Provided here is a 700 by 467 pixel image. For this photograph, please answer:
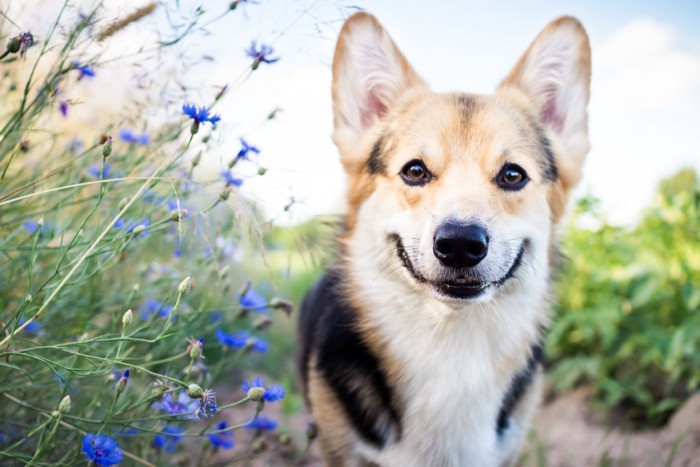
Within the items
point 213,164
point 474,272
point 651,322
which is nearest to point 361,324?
point 474,272

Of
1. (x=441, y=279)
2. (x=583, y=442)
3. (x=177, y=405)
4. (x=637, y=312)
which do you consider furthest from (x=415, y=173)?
(x=637, y=312)

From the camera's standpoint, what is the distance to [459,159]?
2.56m

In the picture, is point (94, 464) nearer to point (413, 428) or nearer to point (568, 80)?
point (413, 428)

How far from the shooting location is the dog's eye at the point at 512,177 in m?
2.56

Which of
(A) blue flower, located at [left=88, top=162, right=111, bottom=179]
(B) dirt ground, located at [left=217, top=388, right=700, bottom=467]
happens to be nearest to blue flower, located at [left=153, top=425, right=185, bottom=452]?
(B) dirt ground, located at [left=217, top=388, right=700, bottom=467]

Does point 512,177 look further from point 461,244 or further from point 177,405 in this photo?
point 177,405

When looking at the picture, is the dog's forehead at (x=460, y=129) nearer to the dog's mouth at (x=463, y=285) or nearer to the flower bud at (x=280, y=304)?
the dog's mouth at (x=463, y=285)

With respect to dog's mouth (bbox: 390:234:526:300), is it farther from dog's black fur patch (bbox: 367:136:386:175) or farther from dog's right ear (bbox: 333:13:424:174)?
dog's right ear (bbox: 333:13:424:174)

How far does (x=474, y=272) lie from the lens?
2.22 metres

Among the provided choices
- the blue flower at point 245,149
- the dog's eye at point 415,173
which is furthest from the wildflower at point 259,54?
the dog's eye at point 415,173

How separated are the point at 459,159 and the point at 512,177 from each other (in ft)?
0.84

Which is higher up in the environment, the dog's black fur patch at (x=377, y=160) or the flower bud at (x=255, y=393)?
the dog's black fur patch at (x=377, y=160)

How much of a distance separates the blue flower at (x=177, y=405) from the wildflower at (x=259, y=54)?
1156 millimetres

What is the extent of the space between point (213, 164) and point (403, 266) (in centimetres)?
107
